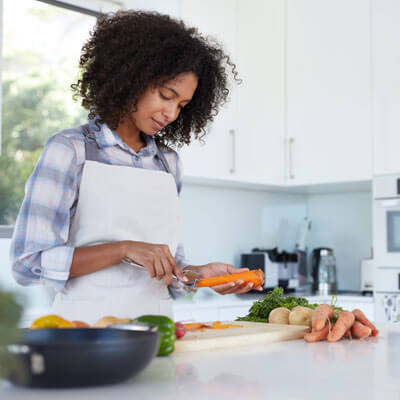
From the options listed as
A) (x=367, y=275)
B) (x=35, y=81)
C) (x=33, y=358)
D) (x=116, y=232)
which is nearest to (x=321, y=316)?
(x=116, y=232)

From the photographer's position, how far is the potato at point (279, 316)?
1.58 meters

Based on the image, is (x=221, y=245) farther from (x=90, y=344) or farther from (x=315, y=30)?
(x=90, y=344)

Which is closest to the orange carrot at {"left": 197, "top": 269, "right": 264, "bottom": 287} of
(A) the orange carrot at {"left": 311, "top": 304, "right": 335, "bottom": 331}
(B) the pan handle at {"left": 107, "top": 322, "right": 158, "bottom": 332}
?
(A) the orange carrot at {"left": 311, "top": 304, "right": 335, "bottom": 331}

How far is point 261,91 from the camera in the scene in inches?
140

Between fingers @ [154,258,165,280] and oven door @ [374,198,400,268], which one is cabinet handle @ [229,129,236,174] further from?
fingers @ [154,258,165,280]

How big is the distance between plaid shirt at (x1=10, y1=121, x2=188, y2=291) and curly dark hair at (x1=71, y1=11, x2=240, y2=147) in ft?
0.49

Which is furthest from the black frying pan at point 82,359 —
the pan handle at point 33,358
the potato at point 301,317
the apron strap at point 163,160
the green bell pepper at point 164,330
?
the apron strap at point 163,160

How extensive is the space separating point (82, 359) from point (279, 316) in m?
0.86

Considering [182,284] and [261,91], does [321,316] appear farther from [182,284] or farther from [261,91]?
[261,91]

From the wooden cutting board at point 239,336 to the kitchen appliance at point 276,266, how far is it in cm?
188

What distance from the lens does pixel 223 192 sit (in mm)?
3719

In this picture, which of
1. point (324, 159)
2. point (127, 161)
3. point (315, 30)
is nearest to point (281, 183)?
point (324, 159)

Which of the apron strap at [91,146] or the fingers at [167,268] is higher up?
the apron strap at [91,146]

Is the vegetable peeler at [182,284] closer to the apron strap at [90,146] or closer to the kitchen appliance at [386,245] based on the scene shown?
the apron strap at [90,146]
